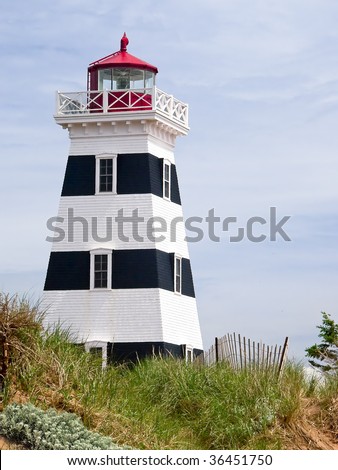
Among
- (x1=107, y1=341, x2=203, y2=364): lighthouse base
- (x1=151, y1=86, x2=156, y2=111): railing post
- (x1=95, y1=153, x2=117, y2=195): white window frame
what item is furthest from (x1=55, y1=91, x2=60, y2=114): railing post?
(x1=107, y1=341, x2=203, y2=364): lighthouse base

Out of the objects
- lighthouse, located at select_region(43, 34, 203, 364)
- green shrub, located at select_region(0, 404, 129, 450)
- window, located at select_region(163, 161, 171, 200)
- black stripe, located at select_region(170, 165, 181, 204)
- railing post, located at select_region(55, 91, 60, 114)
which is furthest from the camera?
black stripe, located at select_region(170, 165, 181, 204)

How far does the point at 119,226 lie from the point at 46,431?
17.7 m

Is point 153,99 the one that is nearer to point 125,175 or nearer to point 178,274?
point 125,175

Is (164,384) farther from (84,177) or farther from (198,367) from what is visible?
(84,177)

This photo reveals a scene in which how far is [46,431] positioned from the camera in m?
15.5

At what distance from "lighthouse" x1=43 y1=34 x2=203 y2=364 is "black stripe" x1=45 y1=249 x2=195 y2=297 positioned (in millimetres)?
30

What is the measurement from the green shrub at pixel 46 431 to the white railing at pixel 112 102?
18.3 m

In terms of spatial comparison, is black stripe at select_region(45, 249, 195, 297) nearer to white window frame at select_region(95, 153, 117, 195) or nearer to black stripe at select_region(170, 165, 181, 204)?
white window frame at select_region(95, 153, 117, 195)

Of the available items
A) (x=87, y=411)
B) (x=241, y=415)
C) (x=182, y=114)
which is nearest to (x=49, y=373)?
(x=87, y=411)

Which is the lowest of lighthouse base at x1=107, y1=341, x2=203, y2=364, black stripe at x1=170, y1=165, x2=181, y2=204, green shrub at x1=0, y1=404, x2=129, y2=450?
green shrub at x1=0, y1=404, x2=129, y2=450

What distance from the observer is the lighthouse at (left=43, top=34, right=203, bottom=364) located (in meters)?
32.2

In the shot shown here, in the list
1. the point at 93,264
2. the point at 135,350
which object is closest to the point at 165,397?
the point at 135,350

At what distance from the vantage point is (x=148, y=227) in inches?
1288

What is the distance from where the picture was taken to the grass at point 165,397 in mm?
17125
